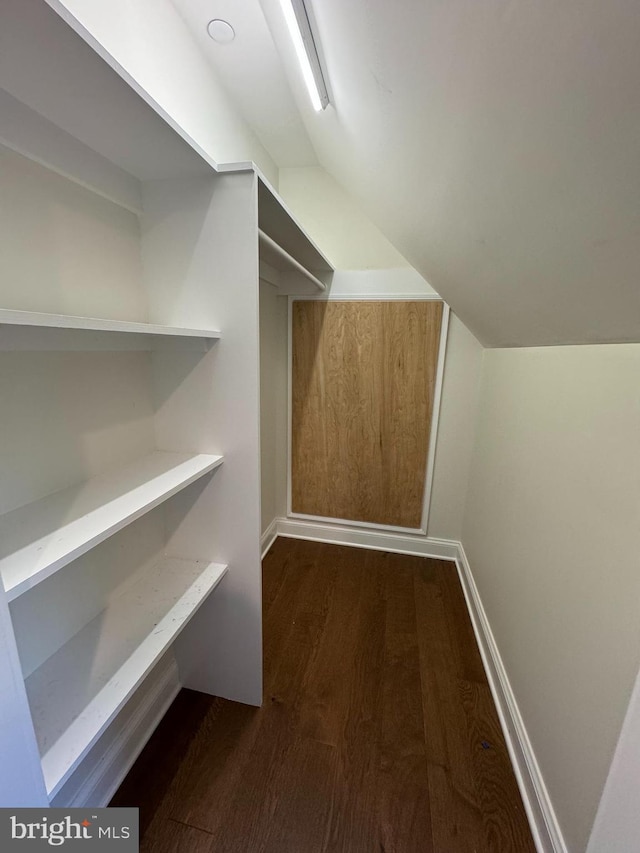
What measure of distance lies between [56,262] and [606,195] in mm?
1167

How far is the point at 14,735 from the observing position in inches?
22.0

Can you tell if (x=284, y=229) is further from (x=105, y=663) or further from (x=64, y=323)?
(x=105, y=663)

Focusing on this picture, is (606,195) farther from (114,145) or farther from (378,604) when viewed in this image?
(378,604)

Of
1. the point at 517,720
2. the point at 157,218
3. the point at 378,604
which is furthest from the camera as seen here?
the point at 378,604

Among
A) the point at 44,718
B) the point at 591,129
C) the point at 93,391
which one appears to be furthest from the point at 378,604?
the point at 591,129

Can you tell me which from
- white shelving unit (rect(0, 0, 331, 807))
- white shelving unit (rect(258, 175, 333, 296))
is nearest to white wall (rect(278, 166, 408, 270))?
white shelving unit (rect(258, 175, 333, 296))

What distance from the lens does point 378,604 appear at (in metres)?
1.98

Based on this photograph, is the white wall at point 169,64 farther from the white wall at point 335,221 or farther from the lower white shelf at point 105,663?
the lower white shelf at point 105,663

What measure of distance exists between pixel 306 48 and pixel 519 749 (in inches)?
91.6

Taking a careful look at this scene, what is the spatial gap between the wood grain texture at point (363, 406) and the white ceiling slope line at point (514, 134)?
105cm

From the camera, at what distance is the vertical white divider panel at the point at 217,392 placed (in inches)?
42.6

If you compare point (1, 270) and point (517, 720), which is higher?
point (1, 270)

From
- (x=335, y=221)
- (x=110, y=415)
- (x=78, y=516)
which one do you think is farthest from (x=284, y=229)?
(x=78, y=516)

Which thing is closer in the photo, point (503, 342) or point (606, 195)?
point (606, 195)
